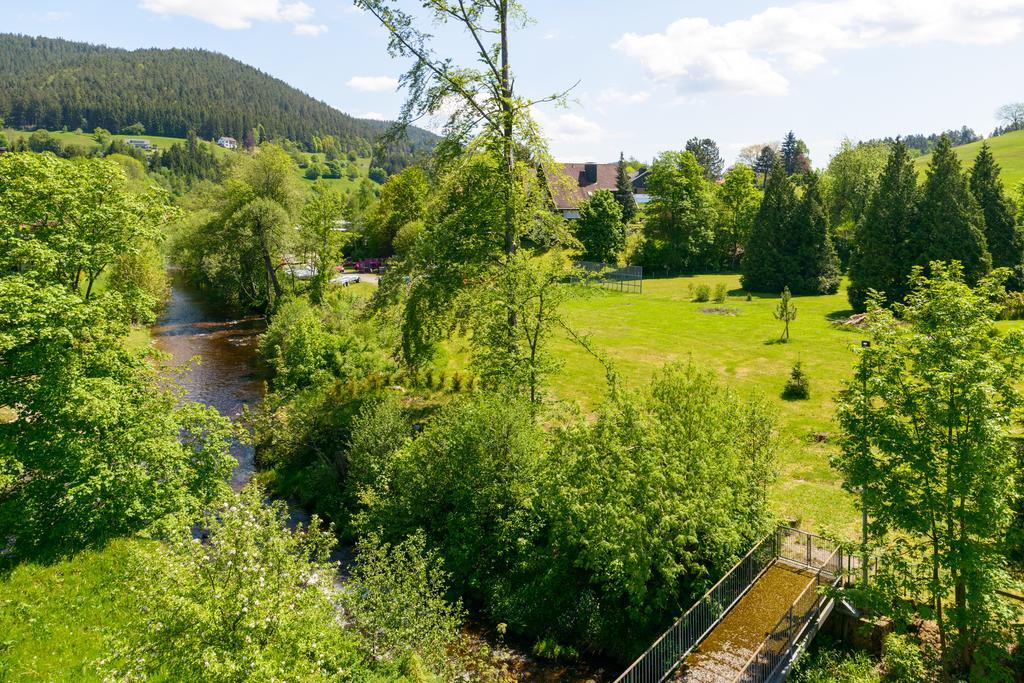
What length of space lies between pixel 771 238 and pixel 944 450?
4534 cm

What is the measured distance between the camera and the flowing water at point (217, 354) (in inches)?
1212

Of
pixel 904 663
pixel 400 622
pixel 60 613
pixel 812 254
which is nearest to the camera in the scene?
pixel 904 663

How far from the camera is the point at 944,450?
471 inches

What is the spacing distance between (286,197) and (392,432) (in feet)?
116

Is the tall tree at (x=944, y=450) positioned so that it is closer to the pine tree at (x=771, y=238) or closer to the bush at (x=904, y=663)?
the bush at (x=904, y=663)

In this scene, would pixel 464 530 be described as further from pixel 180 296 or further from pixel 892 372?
pixel 180 296

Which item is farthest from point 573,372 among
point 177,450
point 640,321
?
point 177,450

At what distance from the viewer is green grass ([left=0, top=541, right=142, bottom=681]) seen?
520 inches

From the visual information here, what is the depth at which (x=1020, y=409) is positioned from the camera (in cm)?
1138

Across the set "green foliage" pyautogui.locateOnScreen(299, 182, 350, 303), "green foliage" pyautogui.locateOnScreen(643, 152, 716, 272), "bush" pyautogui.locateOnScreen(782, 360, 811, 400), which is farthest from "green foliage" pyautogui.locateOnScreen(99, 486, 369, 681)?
"green foliage" pyautogui.locateOnScreen(643, 152, 716, 272)

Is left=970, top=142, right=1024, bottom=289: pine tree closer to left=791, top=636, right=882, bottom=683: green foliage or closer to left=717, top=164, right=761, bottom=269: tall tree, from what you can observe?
left=717, top=164, right=761, bottom=269: tall tree

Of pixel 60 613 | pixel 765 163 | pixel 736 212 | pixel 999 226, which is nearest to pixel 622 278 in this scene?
pixel 736 212

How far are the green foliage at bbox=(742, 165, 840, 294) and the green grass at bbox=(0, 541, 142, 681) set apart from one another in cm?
5131

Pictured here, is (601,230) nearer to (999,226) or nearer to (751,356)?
(751,356)
